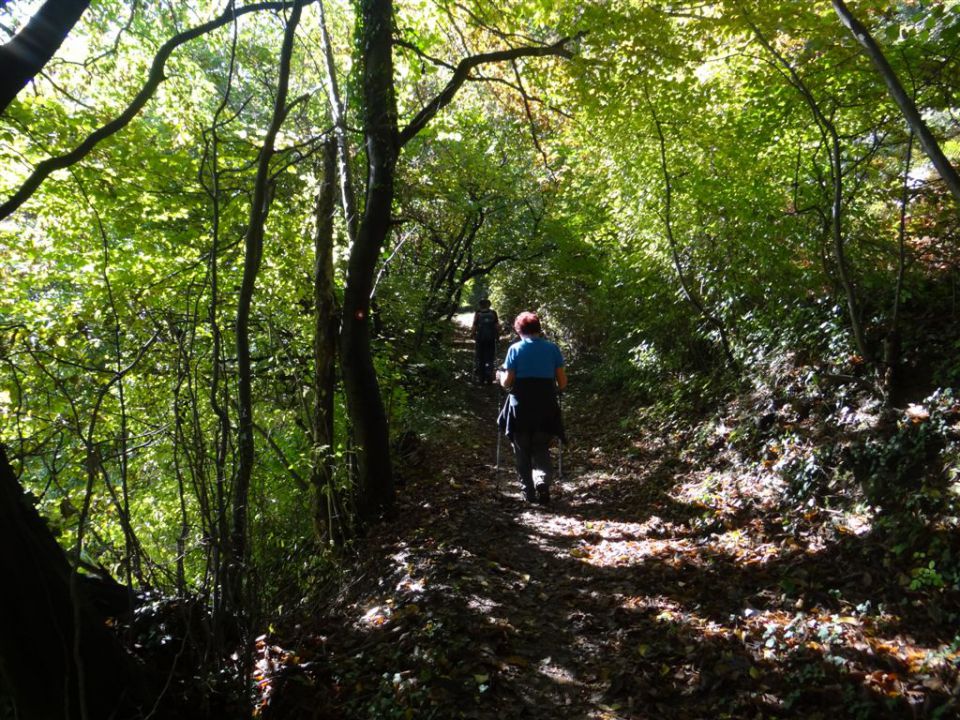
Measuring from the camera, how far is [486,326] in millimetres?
14141

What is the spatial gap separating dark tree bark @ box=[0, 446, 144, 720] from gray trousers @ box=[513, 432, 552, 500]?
176 inches

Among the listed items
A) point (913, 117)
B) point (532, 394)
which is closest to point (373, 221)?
point (532, 394)

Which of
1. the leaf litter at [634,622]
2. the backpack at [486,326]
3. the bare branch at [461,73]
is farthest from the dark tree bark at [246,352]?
the backpack at [486,326]

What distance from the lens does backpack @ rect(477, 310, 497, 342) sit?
46.4 ft

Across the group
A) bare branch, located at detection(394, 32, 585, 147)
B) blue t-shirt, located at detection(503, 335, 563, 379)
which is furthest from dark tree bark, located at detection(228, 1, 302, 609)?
blue t-shirt, located at detection(503, 335, 563, 379)

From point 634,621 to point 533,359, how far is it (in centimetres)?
303

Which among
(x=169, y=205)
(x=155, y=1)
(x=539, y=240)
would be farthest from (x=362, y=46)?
(x=539, y=240)

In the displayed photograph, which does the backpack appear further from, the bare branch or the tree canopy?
the bare branch

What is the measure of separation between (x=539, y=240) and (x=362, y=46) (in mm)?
10595

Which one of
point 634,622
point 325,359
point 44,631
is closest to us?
point 44,631

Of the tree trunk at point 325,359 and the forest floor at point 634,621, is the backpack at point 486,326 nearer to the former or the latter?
the tree trunk at point 325,359

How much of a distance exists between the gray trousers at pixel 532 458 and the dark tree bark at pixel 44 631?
4.46m

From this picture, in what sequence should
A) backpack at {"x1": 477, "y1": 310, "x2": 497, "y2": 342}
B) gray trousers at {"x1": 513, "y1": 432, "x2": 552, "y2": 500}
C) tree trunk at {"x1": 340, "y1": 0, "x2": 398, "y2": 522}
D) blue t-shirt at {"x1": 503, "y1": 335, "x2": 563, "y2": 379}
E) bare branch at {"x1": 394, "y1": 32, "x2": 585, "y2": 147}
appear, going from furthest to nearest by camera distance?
backpack at {"x1": 477, "y1": 310, "x2": 497, "y2": 342}
gray trousers at {"x1": 513, "y1": 432, "x2": 552, "y2": 500}
blue t-shirt at {"x1": 503, "y1": 335, "x2": 563, "y2": 379}
bare branch at {"x1": 394, "y1": 32, "x2": 585, "y2": 147}
tree trunk at {"x1": 340, "y1": 0, "x2": 398, "y2": 522}

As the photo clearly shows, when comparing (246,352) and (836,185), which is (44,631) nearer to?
(246,352)
